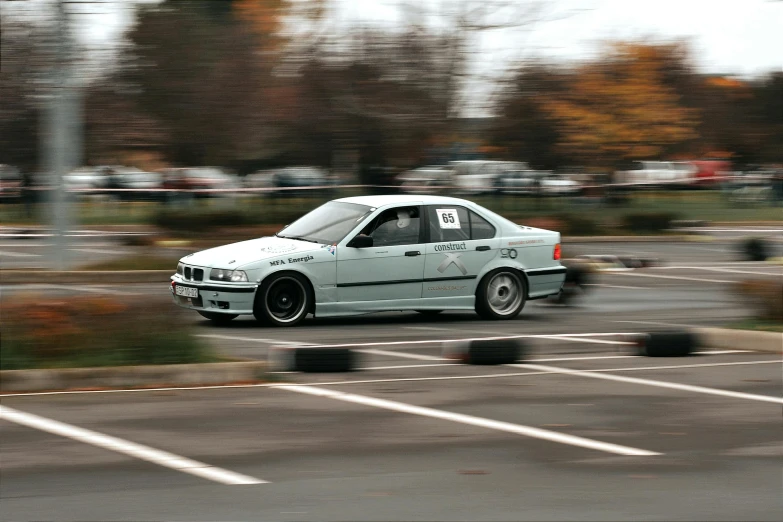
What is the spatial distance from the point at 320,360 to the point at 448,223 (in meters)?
4.55

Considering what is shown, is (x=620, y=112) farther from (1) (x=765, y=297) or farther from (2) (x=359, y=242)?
(1) (x=765, y=297)

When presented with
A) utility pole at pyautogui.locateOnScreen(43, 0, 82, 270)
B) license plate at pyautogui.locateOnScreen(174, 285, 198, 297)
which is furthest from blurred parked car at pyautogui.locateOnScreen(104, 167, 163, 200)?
license plate at pyautogui.locateOnScreen(174, 285, 198, 297)

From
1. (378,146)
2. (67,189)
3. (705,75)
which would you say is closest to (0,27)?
(67,189)

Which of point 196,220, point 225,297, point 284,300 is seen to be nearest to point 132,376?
point 225,297

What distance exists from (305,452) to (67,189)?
14771 millimetres

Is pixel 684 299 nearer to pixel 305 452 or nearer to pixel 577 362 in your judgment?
pixel 577 362

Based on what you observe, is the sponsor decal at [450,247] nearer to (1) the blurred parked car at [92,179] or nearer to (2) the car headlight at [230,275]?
(2) the car headlight at [230,275]

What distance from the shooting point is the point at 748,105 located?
185 ft

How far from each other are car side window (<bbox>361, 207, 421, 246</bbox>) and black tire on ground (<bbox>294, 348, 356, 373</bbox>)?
3826mm

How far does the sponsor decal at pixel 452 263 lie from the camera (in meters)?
14.1

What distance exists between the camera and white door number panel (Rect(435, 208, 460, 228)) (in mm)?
14289

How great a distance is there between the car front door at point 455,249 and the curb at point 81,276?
7261 mm

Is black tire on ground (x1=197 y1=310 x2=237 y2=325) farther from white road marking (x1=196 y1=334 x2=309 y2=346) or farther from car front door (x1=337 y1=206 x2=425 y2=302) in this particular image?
car front door (x1=337 y1=206 x2=425 y2=302)

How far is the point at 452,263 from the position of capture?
14.2m
